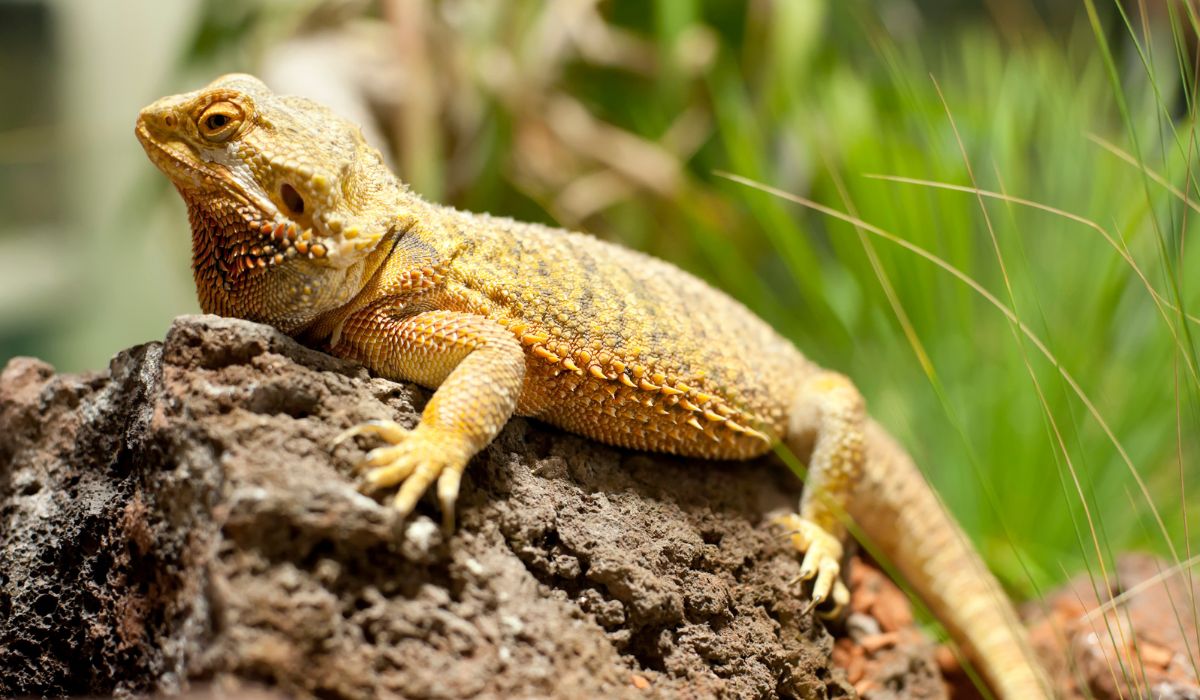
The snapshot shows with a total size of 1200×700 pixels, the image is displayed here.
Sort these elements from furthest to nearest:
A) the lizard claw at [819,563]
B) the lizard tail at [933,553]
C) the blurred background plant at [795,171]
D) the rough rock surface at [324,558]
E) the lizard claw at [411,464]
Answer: the blurred background plant at [795,171]
the lizard tail at [933,553]
the lizard claw at [819,563]
the lizard claw at [411,464]
the rough rock surface at [324,558]

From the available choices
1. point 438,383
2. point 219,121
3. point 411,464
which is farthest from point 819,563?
point 219,121

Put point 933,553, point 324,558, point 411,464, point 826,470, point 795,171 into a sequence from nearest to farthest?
point 324,558 → point 411,464 → point 826,470 → point 933,553 → point 795,171

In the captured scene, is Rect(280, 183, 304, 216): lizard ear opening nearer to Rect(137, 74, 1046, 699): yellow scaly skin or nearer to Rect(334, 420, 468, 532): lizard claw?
Rect(137, 74, 1046, 699): yellow scaly skin

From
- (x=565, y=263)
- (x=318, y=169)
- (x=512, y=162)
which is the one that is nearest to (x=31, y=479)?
(x=318, y=169)

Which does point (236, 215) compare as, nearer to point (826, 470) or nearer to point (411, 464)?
point (411, 464)

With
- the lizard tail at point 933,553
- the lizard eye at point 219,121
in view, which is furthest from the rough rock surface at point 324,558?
the lizard tail at point 933,553

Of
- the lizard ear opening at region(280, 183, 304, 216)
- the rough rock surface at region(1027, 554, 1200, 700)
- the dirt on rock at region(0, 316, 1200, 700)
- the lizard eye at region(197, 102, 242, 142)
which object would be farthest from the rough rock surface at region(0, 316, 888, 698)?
the rough rock surface at region(1027, 554, 1200, 700)

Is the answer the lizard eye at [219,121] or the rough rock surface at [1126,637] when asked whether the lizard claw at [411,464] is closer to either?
the lizard eye at [219,121]
